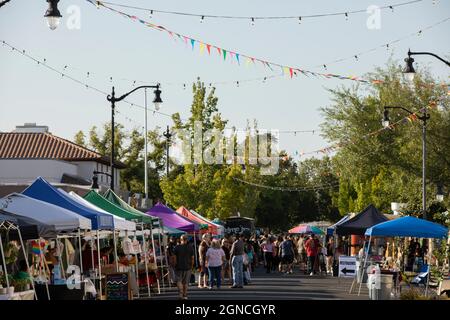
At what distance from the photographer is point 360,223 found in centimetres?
3478

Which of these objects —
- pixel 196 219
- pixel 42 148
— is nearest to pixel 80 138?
pixel 42 148

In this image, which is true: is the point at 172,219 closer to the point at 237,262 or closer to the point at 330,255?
the point at 237,262

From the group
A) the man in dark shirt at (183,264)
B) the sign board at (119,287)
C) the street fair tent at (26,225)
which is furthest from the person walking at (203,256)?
the street fair tent at (26,225)

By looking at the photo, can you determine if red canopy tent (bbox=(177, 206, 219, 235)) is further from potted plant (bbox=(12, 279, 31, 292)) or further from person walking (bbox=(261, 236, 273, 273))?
potted plant (bbox=(12, 279, 31, 292))

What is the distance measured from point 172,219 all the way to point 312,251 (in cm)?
786

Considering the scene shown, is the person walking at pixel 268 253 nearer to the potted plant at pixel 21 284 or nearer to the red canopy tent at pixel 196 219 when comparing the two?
the red canopy tent at pixel 196 219

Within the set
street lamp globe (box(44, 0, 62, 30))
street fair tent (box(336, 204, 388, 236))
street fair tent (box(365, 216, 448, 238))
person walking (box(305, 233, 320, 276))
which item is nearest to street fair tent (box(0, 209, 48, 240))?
street lamp globe (box(44, 0, 62, 30))

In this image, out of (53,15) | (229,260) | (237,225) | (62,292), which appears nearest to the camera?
(53,15)

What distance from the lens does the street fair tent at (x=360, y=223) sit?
112ft

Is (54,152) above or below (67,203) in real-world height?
above
